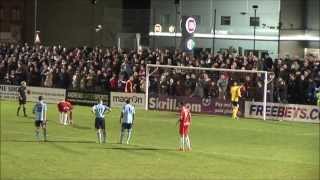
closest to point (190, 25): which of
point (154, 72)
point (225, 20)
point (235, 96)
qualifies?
point (235, 96)

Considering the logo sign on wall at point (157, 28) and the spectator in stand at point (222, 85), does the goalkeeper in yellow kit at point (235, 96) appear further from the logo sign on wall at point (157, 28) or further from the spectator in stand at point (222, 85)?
the logo sign on wall at point (157, 28)

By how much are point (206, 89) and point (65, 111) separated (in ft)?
30.0

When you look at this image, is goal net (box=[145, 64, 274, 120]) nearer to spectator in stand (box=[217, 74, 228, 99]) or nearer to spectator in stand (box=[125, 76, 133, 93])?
spectator in stand (box=[217, 74, 228, 99])

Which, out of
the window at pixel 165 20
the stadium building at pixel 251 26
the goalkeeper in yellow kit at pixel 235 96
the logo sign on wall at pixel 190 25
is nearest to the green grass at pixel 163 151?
the goalkeeper in yellow kit at pixel 235 96

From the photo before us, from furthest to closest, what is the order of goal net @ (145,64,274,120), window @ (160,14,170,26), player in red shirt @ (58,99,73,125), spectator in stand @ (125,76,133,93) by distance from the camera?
window @ (160,14,170,26) < spectator in stand @ (125,76,133,93) < goal net @ (145,64,274,120) < player in red shirt @ (58,99,73,125)

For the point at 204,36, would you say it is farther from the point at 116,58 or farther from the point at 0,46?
the point at 0,46

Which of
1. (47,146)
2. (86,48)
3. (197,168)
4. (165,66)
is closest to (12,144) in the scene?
(47,146)

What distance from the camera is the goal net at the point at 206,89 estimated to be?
117ft

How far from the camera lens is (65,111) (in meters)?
31.2

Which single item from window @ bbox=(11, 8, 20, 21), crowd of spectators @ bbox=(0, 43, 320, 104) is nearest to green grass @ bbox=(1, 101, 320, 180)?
crowd of spectators @ bbox=(0, 43, 320, 104)

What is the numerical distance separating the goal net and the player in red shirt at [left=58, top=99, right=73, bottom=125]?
23.5 ft

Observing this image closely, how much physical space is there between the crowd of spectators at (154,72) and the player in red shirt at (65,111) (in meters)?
7.17

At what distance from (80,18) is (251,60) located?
1071cm

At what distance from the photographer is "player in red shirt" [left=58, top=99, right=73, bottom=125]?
30984mm
